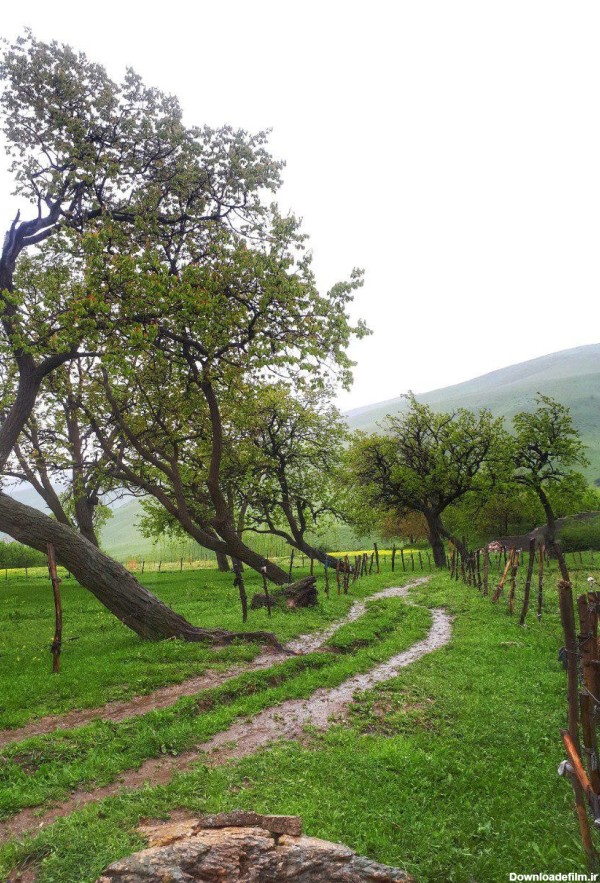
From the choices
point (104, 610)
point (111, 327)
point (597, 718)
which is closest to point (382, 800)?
point (597, 718)

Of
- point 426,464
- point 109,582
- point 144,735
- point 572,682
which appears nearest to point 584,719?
point 572,682

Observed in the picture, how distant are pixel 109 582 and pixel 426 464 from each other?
39.8 metres

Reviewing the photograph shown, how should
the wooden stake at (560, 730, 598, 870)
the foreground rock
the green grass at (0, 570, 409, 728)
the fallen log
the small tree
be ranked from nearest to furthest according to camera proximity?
the foreground rock → the wooden stake at (560, 730, 598, 870) → the green grass at (0, 570, 409, 728) → the fallen log → the small tree

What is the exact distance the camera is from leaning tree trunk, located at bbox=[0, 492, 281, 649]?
17.6 m

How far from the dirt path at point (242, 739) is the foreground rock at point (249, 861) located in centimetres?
282

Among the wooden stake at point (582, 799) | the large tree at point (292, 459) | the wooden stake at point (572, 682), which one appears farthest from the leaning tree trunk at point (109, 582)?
the large tree at point (292, 459)

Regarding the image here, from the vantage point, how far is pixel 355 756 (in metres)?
9.21

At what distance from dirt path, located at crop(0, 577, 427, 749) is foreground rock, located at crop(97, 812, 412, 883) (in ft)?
21.5

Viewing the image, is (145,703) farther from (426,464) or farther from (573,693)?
(426,464)

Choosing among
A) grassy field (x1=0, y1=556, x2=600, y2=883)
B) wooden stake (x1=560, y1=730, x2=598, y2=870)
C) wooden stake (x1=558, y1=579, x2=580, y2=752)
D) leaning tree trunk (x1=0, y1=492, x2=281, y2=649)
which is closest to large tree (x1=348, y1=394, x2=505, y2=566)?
grassy field (x1=0, y1=556, x2=600, y2=883)

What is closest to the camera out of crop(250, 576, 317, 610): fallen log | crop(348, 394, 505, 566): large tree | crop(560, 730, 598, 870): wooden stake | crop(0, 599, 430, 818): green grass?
crop(560, 730, 598, 870): wooden stake

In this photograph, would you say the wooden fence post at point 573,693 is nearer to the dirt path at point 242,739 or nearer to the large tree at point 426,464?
the dirt path at point 242,739

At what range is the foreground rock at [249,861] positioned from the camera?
543 centimetres

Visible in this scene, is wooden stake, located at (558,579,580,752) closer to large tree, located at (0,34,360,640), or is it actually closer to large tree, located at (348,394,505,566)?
large tree, located at (0,34,360,640)
